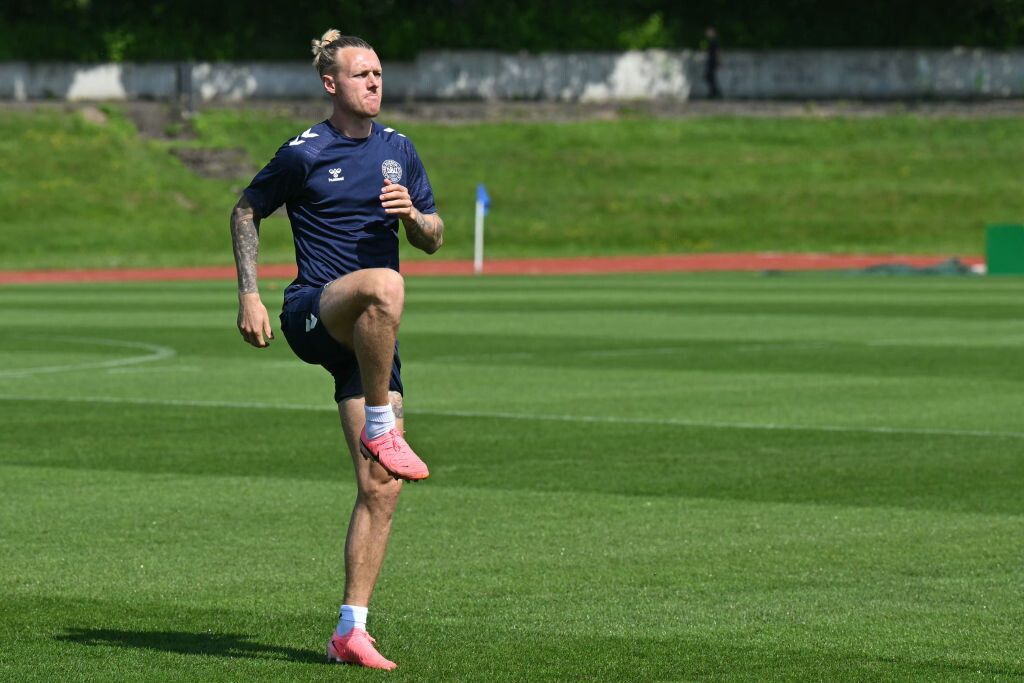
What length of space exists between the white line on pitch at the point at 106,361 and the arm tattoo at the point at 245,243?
520 inches

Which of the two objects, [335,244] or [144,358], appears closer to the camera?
[335,244]

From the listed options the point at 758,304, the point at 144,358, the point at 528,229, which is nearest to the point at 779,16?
the point at 528,229

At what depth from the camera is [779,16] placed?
72.6 m

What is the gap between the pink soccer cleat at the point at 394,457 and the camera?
7098 millimetres

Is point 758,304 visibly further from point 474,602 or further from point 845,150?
point 845,150

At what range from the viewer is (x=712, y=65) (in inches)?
2724

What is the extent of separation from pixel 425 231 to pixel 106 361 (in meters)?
15.1

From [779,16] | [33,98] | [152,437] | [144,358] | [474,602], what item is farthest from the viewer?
[779,16]

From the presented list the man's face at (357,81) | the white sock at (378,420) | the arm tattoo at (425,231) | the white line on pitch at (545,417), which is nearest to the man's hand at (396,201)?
the arm tattoo at (425,231)

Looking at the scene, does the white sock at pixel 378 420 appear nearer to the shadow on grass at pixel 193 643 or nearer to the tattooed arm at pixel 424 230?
the tattooed arm at pixel 424 230

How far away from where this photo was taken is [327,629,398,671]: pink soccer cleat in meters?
7.19

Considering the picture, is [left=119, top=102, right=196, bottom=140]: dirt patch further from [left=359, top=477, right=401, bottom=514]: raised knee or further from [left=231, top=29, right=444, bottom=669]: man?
→ [left=359, top=477, right=401, bottom=514]: raised knee

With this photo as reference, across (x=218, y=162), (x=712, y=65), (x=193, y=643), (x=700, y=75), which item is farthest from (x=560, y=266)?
(x=193, y=643)

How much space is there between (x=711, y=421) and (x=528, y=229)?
4182 centimetres
